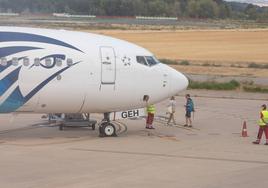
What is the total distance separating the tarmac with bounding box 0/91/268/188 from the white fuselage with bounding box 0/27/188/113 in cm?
159

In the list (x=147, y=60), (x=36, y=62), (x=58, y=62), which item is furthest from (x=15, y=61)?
(x=147, y=60)

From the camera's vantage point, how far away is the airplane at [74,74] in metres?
26.7

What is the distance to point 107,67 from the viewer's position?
28.1m

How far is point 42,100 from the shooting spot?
2712cm

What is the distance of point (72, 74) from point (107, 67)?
1547mm

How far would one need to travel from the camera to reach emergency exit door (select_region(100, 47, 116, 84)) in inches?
1102

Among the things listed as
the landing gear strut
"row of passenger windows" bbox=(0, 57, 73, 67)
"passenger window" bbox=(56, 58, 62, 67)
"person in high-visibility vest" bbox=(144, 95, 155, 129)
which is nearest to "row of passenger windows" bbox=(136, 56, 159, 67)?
"person in high-visibility vest" bbox=(144, 95, 155, 129)

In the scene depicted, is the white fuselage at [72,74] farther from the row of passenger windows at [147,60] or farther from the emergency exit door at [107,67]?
the row of passenger windows at [147,60]

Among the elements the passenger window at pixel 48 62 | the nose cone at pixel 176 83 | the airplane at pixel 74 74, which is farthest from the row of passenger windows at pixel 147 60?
the passenger window at pixel 48 62

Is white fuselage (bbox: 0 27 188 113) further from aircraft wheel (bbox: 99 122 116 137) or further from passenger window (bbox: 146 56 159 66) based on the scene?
aircraft wheel (bbox: 99 122 116 137)

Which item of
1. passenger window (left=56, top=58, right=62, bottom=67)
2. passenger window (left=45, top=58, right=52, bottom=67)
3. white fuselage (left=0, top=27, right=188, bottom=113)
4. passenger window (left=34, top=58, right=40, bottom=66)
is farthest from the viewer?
passenger window (left=56, top=58, right=62, bottom=67)

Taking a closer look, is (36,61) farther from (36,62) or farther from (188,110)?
(188,110)

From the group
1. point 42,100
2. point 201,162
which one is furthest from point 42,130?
point 201,162

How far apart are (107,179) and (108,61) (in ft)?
29.8
